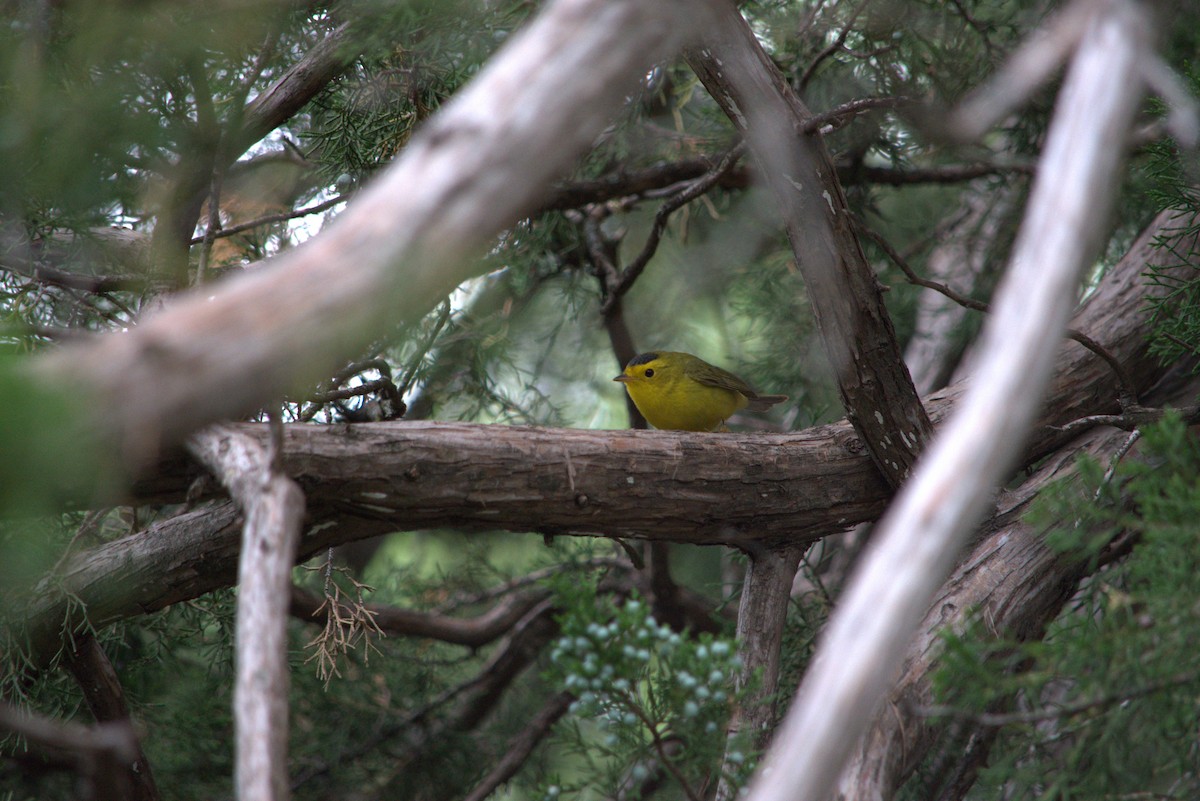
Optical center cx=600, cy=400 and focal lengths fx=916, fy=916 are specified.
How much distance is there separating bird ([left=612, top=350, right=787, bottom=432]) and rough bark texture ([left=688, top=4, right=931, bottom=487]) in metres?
1.69

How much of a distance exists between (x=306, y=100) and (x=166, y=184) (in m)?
0.61

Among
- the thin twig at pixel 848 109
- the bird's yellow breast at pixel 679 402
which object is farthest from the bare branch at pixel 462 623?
the thin twig at pixel 848 109

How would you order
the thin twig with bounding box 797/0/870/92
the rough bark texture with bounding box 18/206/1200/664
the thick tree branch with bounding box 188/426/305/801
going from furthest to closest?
the thin twig with bounding box 797/0/870/92 < the rough bark texture with bounding box 18/206/1200/664 < the thick tree branch with bounding box 188/426/305/801

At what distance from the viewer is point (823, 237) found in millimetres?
3072

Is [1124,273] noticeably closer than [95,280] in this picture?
No

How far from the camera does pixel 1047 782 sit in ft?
7.75

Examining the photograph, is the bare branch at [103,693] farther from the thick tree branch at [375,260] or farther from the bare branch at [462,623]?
the thick tree branch at [375,260]

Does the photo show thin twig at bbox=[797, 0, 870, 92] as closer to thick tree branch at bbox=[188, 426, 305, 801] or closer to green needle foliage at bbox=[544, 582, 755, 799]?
green needle foliage at bbox=[544, 582, 755, 799]

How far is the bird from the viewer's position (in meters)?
5.05

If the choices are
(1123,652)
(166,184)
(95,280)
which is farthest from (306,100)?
(1123,652)

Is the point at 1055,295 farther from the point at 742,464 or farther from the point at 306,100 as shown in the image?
the point at 306,100

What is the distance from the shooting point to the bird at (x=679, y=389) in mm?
5051

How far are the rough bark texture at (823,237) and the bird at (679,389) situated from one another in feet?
5.56

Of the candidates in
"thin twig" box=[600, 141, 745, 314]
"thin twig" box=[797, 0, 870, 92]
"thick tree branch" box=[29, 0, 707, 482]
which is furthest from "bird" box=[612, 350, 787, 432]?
"thick tree branch" box=[29, 0, 707, 482]
